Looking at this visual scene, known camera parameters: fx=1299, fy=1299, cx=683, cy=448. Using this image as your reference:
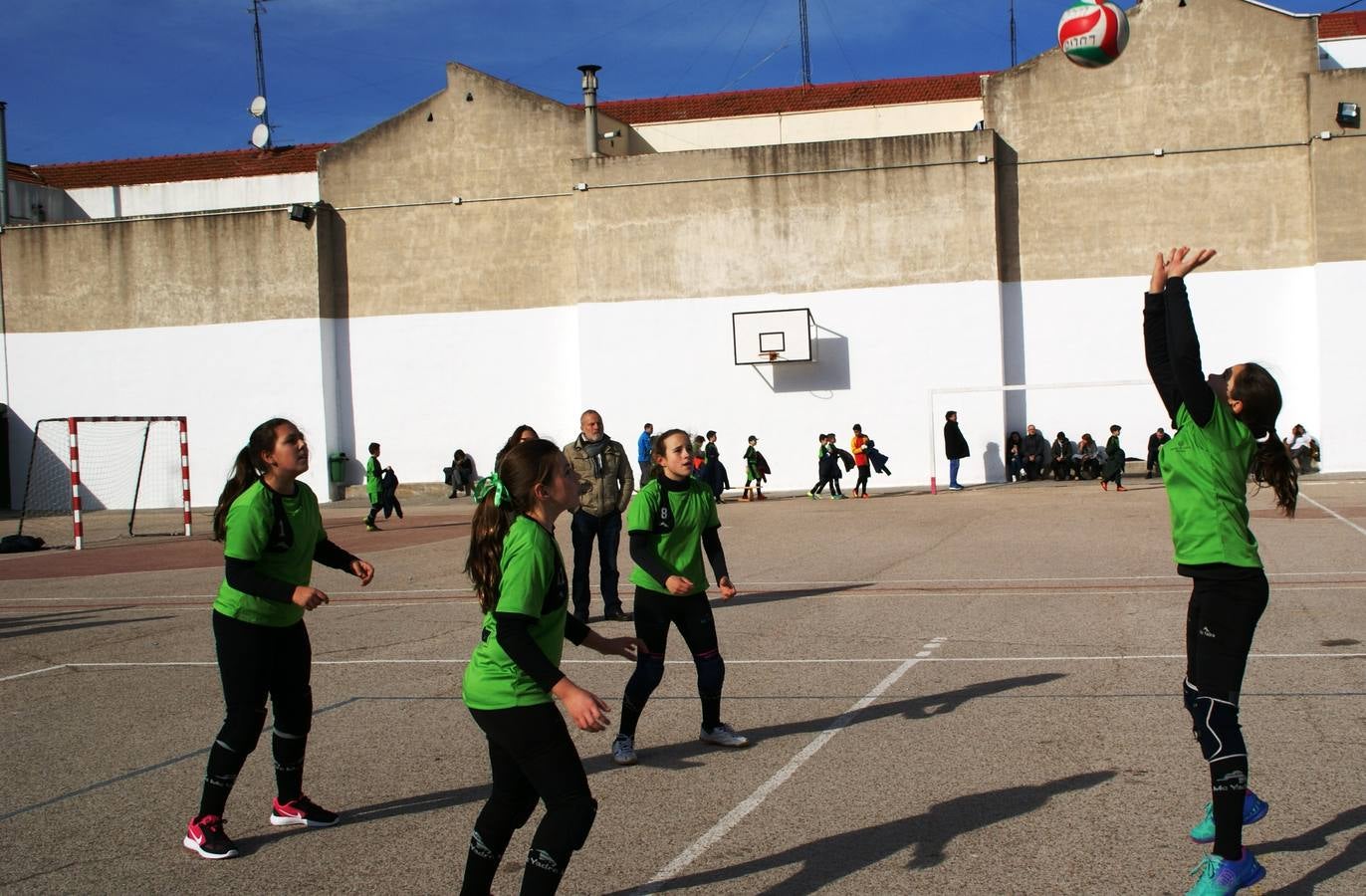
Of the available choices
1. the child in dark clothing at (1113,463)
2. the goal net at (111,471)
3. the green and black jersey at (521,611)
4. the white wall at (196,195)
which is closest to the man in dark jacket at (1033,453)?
the child in dark clothing at (1113,463)

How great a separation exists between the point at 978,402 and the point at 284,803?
92.9 ft

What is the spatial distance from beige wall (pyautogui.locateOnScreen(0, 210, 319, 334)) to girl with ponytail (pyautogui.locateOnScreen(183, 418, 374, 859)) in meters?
31.0

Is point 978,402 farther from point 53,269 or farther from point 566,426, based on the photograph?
point 53,269

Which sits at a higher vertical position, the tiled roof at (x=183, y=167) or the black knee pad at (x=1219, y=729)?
the tiled roof at (x=183, y=167)

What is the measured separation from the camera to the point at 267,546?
226 inches

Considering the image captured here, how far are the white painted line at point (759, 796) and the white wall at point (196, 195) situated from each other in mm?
33983

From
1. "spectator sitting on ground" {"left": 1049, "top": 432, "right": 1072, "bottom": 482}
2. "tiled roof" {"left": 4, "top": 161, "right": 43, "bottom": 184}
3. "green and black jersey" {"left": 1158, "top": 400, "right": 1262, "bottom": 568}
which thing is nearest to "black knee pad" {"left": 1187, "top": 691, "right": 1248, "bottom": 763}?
"green and black jersey" {"left": 1158, "top": 400, "right": 1262, "bottom": 568}

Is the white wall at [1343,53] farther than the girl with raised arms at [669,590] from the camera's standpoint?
Yes

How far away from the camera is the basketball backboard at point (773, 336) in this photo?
32656 mm

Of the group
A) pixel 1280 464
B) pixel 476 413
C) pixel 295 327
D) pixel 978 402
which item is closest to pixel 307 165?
pixel 295 327

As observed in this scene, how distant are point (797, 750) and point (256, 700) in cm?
282

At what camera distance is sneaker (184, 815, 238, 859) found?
18.1 feet

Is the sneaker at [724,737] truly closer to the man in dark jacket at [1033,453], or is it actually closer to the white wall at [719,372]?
the white wall at [719,372]

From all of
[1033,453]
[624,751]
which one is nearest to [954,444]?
[1033,453]
